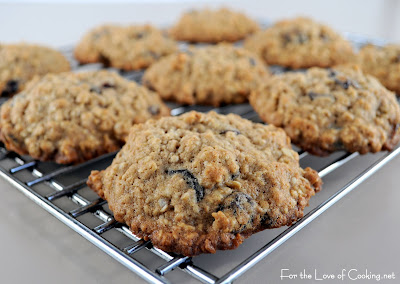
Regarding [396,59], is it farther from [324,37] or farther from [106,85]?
[106,85]

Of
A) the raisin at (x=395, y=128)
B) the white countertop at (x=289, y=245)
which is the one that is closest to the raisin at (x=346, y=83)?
the raisin at (x=395, y=128)

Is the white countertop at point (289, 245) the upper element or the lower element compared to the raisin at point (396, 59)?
lower

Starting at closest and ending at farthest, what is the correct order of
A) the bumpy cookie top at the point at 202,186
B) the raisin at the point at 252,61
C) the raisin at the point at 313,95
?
the bumpy cookie top at the point at 202,186, the raisin at the point at 313,95, the raisin at the point at 252,61

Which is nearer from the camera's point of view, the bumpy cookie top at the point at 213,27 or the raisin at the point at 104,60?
the raisin at the point at 104,60

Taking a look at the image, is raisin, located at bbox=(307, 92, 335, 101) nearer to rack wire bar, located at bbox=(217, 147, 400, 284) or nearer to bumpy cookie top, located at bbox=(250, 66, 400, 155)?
bumpy cookie top, located at bbox=(250, 66, 400, 155)

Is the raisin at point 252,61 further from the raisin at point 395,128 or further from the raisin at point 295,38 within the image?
the raisin at point 395,128

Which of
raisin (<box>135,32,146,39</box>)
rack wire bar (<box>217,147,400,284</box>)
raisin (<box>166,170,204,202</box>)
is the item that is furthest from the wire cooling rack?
raisin (<box>135,32,146,39</box>)

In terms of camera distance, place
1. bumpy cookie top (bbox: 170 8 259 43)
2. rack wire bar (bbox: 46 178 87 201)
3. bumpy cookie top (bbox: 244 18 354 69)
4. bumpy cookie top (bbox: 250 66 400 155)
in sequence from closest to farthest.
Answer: rack wire bar (bbox: 46 178 87 201)
bumpy cookie top (bbox: 250 66 400 155)
bumpy cookie top (bbox: 244 18 354 69)
bumpy cookie top (bbox: 170 8 259 43)
